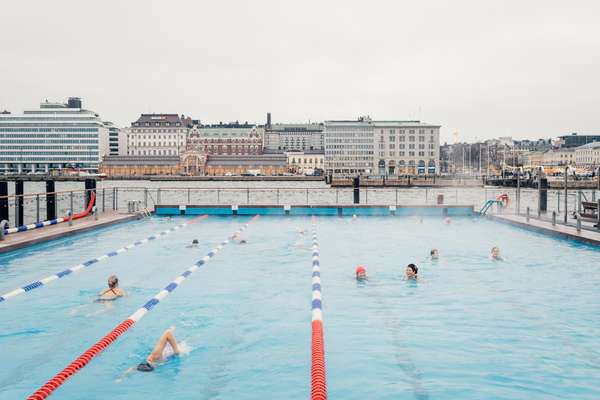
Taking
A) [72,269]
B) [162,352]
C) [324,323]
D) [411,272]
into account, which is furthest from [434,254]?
[162,352]

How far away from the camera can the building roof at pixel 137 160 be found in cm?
18650

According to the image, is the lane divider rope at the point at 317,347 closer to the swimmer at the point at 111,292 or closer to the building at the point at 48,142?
the swimmer at the point at 111,292

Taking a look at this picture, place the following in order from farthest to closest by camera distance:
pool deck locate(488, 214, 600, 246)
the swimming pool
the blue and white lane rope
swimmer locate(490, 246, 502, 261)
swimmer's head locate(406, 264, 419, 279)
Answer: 1. pool deck locate(488, 214, 600, 246)
2. swimmer locate(490, 246, 502, 261)
3. swimmer's head locate(406, 264, 419, 279)
4. the blue and white lane rope
5. the swimming pool

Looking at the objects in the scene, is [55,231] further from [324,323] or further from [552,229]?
[552,229]

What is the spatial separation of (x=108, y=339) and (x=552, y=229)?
1998 centimetres

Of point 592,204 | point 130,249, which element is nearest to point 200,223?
point 130,249

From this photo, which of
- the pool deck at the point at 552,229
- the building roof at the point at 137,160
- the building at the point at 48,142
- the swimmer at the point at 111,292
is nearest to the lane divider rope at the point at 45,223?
the swimmer at the point at 111,292

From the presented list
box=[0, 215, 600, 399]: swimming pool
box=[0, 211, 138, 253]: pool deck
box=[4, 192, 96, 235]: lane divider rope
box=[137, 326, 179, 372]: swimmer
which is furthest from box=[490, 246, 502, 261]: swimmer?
box=[4, 192, 96, 235]: lane divider rope

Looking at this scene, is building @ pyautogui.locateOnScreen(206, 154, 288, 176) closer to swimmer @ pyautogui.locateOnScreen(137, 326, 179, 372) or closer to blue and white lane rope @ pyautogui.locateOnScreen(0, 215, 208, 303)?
blue and white lane rope @ pyautogui.locateOnScreen(0, 215, 208, 303)

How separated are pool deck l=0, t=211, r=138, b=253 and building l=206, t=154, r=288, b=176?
6073 inches

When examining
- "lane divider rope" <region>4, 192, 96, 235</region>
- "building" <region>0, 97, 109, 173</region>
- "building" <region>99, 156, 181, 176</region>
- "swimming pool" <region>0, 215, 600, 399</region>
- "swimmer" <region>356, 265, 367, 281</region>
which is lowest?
"swimming pool" <region>0, 215, 600, 399</region>

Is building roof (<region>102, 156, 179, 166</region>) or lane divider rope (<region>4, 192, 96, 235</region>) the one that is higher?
building roof (<region>102, 156, 179, 166</region>)

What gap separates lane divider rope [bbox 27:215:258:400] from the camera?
6.44 m

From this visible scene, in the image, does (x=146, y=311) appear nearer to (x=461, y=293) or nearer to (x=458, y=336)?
(x=458, y=336)
